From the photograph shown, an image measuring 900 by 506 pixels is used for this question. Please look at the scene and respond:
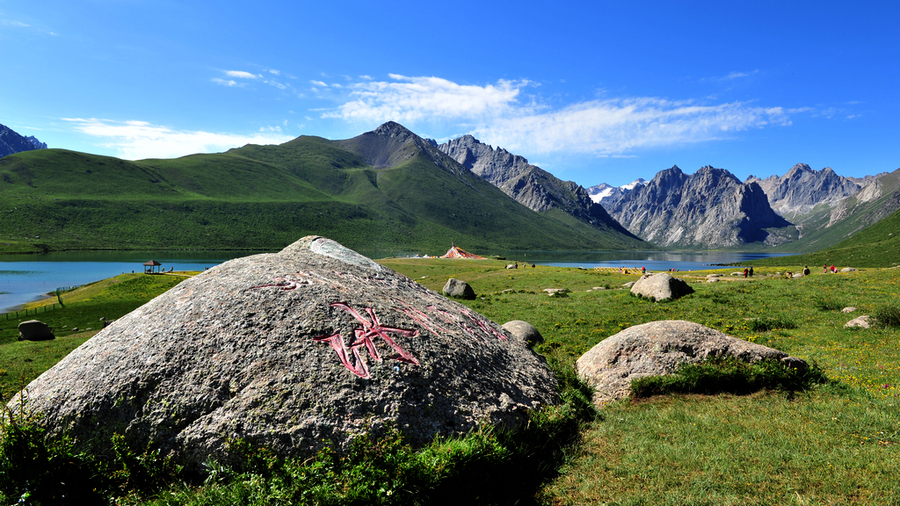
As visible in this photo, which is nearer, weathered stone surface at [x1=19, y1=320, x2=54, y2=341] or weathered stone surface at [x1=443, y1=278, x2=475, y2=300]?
weathered stone surface at [x1=19, y1=320, x2=54, y2=341]

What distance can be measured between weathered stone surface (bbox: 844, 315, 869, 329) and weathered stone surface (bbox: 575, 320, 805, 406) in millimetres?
11121

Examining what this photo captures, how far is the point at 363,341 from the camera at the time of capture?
8836 mm

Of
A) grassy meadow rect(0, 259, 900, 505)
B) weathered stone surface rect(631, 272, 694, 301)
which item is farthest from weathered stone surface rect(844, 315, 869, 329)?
weathered stone surface rect(631, 272, 694, 301)

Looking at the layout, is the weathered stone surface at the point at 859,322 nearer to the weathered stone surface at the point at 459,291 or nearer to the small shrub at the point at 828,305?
the small shrub at the point at 828,305

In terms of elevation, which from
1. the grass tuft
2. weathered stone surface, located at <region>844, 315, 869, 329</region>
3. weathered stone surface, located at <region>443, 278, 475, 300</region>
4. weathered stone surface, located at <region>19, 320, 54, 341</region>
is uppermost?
weathered stone surface, located at <region>844, 315, 869, 329</region>

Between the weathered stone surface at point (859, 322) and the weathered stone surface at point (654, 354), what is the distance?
11.1m

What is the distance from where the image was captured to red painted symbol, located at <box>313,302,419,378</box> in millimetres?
8203

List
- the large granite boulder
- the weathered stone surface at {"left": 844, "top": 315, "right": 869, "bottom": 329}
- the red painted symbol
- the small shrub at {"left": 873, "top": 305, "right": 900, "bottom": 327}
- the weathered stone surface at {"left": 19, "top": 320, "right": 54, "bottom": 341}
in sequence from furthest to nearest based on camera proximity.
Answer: the weathered stone surface at {"left": 19, "top": 320, "right": 54, "bottom": 341}, the weathered stone surface at {"left": 844, "top": 315, "right": 869, "bottom": 329}, the small shrub at {"left": 873, "top": 305, "right": 900, "bottom": 327}, the red painted symbol, the large granite boulder

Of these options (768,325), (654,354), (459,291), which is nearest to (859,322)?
(768,325)

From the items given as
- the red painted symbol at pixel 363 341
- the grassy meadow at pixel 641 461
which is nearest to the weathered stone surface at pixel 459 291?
the grassy meadow at pixel 641 461

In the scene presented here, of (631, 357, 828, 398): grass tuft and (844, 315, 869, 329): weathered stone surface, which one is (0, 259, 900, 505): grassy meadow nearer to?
(631, 357, 828, 398): grass tuft

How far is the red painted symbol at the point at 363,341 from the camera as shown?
8.20 m

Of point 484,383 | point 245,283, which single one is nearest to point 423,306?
point 484,383

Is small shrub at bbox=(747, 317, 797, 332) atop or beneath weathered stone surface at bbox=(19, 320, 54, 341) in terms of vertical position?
atop
